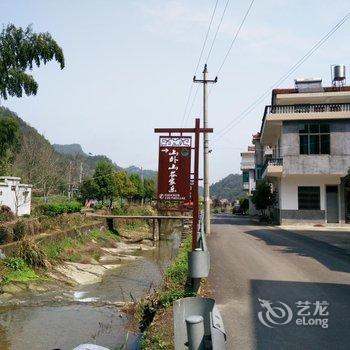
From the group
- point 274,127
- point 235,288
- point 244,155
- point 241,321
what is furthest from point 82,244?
point 244,155

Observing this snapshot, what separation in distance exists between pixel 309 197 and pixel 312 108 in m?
6.01

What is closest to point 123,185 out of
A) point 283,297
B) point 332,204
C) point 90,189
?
point 90,189

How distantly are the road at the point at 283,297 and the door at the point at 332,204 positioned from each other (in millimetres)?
15511

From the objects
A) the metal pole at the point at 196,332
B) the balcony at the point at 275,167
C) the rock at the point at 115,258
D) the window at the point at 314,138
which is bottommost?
the rock at the point at 115,258

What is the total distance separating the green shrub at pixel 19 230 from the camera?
18.3m

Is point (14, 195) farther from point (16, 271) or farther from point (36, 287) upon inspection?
point (36, 287)

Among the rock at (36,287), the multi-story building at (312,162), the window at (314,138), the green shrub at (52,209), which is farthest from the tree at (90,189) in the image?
the rock at (36,287)

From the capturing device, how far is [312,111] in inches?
1126

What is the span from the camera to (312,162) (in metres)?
28.5

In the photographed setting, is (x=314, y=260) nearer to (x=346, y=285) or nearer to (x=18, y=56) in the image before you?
(x=346, y=285)

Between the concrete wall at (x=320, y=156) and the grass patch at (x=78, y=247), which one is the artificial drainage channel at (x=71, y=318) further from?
the concrete wall at (x=320, y=156)

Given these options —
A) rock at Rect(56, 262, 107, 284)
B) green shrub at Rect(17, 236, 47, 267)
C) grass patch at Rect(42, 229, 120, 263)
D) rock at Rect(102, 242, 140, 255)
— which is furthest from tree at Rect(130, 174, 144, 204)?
green shrub at Rect(17, 236, 47, 267)

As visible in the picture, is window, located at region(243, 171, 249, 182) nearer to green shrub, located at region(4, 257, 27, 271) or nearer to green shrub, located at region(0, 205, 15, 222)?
green shrub, located at region(0, 205, 15, 222)

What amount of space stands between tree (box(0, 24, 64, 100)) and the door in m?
21.0
